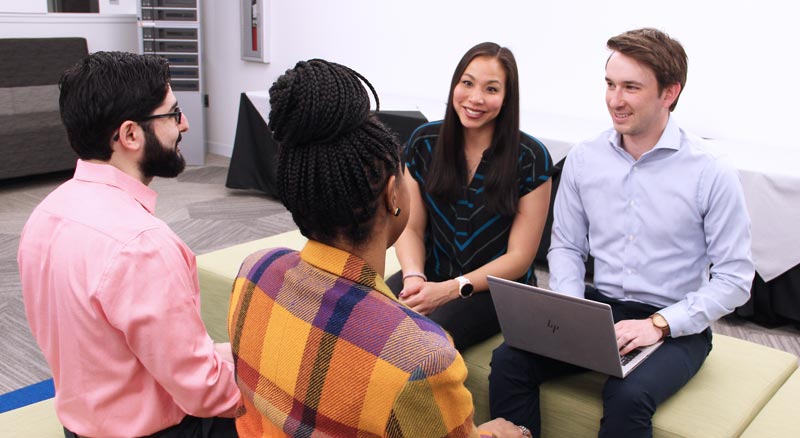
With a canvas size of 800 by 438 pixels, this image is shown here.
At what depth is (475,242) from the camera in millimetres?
2047

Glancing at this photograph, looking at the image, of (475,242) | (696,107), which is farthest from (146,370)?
(696,107)

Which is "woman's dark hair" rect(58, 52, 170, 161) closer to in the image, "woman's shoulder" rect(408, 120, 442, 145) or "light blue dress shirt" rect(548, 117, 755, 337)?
"woman's shoulder" rect(408, 120, 442, 145)

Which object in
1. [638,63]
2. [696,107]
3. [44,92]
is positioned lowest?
[44,92]

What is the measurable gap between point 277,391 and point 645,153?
3.79ft

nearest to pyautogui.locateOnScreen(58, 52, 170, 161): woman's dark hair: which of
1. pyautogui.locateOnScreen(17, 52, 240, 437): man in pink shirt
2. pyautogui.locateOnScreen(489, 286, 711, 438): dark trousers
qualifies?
pyautogui.locateOnScreen(17, 52, 240, 437): man in pink shirt

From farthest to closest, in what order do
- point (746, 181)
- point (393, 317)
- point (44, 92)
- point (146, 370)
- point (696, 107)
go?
point (44, 92), point (696, 107), point (746, 181), point (146, 370), point (393, 317)

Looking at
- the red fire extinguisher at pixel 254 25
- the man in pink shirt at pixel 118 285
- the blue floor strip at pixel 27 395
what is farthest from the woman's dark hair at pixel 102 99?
the red fire extinguisher at pixel 254 25

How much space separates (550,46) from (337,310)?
3.38m

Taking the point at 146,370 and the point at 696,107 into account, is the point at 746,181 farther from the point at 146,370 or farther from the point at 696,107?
the point at 146,370

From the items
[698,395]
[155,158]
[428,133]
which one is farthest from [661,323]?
[155,158]

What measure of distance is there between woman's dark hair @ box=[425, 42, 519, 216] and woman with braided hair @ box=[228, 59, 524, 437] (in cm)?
91

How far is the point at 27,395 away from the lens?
7.77 ft

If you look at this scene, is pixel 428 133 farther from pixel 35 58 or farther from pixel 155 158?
pixel 35 58

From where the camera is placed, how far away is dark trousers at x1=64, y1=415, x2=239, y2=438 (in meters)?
1.41
